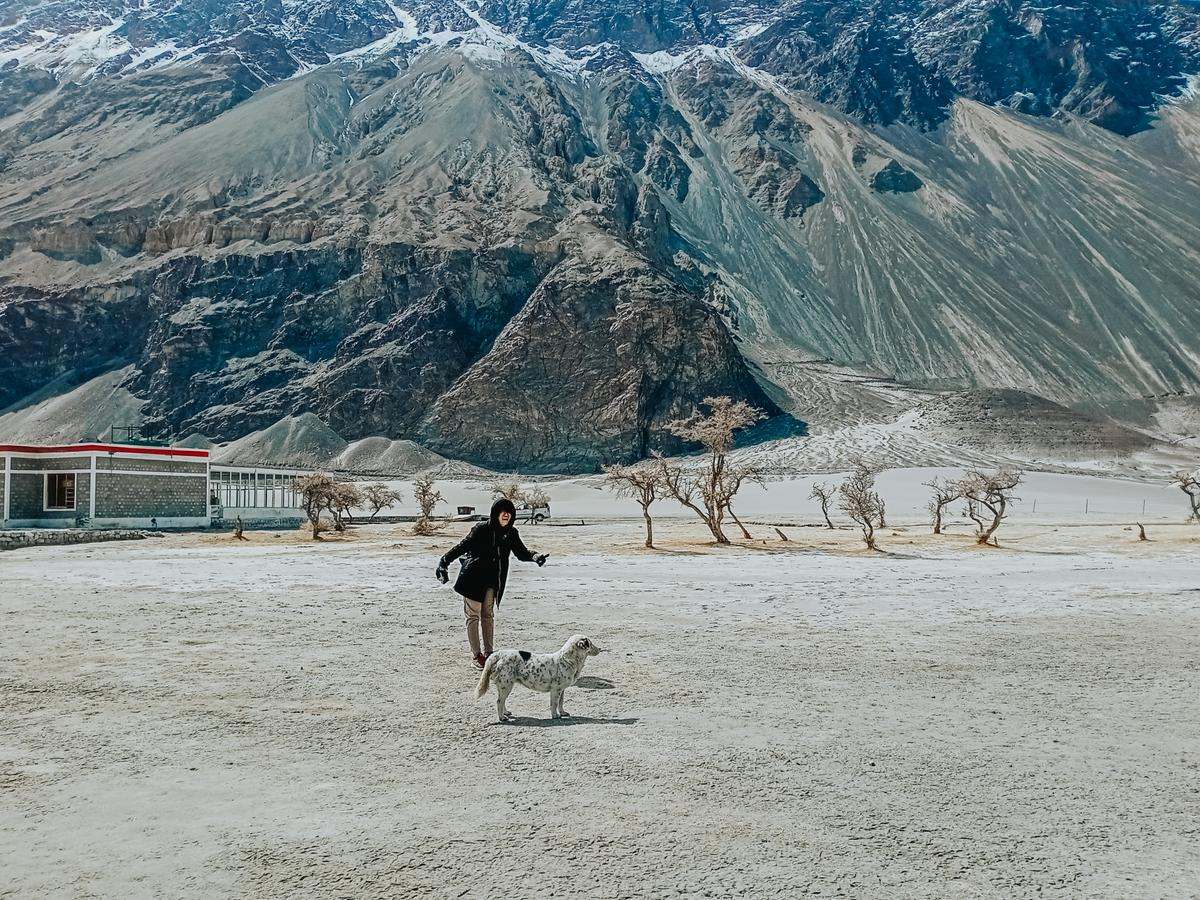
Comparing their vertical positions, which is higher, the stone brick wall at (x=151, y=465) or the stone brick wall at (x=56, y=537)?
the stone brick wall at (x=151, y=465)

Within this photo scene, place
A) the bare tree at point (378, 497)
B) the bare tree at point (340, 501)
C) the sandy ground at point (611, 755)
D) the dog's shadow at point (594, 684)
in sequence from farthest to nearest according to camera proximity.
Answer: the bare tree at point (378, 497)
the bare tree at point (340, 501)
the dog's shadow at point (594, 684)
the sandy ground at point (611, 755)

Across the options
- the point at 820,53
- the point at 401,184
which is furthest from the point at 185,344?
the point at 820,53

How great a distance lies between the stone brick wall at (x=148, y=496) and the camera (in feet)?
128

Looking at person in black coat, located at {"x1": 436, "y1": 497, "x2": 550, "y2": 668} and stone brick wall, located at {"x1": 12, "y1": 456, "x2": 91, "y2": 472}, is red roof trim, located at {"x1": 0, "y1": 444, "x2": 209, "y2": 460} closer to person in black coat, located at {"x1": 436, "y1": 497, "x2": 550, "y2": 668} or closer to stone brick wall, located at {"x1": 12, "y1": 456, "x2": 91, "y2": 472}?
stone brick wall, located at {"x1": 12, "y1": 456, "x2": 91, "y2": 472}

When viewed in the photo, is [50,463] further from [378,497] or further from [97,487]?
[378,497]

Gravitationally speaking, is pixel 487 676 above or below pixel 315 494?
below

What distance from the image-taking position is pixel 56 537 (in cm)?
3155

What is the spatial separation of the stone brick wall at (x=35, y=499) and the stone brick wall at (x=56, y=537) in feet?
14.6

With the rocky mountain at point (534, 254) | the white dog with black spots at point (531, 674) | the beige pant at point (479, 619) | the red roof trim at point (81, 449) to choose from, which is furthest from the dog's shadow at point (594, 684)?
the rocky mountain at point (534, 254)

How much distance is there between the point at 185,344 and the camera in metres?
104

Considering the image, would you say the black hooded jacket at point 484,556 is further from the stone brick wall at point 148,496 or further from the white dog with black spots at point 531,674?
the stone brick wall at point 148,496

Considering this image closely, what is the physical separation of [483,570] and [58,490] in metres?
36.9

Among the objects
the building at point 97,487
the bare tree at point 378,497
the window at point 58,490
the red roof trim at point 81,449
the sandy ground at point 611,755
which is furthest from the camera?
the bare tree at point 378,497

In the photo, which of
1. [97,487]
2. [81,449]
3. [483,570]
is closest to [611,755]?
[483,570]
